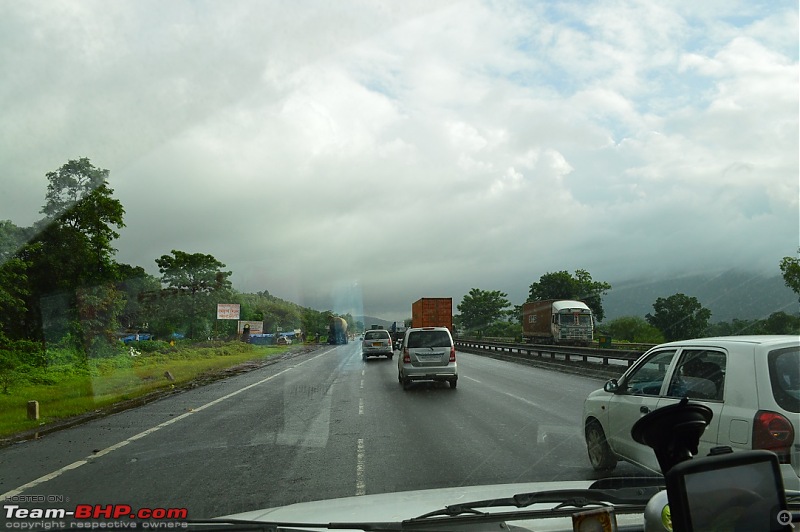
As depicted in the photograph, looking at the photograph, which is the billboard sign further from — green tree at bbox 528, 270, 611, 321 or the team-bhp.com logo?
the team-bhp.com logo

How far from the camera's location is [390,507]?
4016 mm

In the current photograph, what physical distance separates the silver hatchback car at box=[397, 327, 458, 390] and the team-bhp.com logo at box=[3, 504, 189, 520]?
13.1m

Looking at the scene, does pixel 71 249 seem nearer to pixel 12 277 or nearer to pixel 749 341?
pixel 12 277

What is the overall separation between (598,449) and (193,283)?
61.8 metres

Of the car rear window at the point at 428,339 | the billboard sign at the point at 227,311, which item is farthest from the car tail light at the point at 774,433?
the billboard sign at the point at 227,311

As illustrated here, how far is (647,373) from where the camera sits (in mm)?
6766

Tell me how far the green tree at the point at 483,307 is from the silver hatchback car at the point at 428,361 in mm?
77372

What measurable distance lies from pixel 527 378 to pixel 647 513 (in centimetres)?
1994

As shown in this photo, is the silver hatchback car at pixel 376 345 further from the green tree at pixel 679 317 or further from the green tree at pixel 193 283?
the green tree at pixel 193 283

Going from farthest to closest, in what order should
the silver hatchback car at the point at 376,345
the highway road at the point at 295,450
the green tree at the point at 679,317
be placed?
the silver hatchback car at the point at 376,345 → the green tree at the point at 679,317 → the highway road at the point at 295,450

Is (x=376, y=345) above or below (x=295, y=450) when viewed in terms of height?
above

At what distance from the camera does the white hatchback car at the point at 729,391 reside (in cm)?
500

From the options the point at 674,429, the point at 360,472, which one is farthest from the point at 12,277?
the point at 674,429

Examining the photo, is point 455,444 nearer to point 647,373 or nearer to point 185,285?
point 647,373
